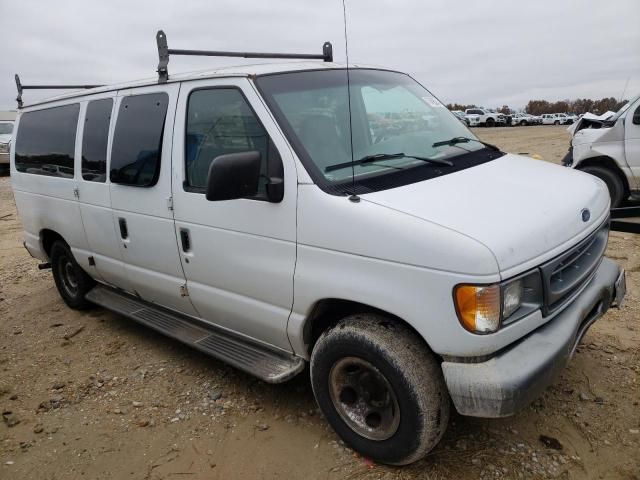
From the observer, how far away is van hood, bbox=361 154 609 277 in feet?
7.41

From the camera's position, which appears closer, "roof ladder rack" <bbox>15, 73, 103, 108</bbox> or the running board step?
the running board step

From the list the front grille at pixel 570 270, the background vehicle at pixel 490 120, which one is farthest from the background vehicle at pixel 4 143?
the background vehicle at pixel 490 120

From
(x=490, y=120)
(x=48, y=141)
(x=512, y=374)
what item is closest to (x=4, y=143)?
(x=48, y=141)

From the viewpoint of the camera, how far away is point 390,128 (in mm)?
3246

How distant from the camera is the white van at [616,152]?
7312mm

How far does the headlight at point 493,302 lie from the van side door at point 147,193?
2.07 m

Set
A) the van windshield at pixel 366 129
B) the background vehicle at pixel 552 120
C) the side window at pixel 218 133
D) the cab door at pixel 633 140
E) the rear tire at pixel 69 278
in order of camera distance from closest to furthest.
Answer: the van windshield at pixel 366 129
the side window at pixel 218 133
the rear tire at pixel 69 278
the cab door at pixel 633 140
the background vehicle at pixel 552 120

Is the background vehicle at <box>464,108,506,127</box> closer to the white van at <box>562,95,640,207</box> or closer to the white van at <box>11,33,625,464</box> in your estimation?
the white van at <box>562,95,640,207</box>

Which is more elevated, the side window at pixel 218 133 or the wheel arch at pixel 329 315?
the side window at pixel 218 133

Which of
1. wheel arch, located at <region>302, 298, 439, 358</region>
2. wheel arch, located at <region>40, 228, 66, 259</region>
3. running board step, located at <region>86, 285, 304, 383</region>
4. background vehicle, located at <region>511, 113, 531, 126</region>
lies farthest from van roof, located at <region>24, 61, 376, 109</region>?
background vehicle, located at <region>511, 113, 531, 126</region>

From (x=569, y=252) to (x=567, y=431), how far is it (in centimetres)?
112

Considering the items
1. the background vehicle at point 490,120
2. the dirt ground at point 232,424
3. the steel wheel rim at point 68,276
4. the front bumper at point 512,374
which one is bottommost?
the background vehicle at point 490,120

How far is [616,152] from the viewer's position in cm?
748

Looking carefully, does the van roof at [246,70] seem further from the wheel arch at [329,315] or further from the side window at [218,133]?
the wheel arch at [329,315]
